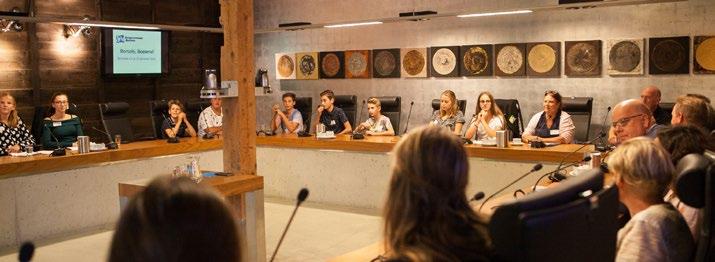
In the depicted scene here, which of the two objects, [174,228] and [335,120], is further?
[335,120]

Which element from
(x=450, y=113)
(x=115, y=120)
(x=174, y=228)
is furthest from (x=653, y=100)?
(x=174, y=228)

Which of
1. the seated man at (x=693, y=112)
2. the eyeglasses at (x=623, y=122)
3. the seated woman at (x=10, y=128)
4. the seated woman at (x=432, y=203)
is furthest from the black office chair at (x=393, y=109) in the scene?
the seated woman at (x=432, y=203)

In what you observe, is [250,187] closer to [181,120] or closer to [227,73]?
[227,73]

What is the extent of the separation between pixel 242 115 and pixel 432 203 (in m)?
3.31

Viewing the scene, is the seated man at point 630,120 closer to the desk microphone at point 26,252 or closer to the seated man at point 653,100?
the seated man at point 653,100

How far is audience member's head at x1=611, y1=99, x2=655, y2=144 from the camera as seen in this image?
400 centimetres

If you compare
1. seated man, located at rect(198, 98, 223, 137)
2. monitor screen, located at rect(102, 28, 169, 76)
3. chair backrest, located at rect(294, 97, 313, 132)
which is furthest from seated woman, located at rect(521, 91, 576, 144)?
monitor screen, located at rect(102, 28, 169, 76)

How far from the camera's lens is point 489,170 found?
20.8ft

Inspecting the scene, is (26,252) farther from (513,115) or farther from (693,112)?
(513,115)

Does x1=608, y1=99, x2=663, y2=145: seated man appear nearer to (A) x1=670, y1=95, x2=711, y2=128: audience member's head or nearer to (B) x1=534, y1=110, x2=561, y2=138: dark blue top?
(A) x1=670, y1=95, x2=711, y2=128: audience member's head

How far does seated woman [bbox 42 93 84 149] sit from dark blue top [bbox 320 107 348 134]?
2.61 metres

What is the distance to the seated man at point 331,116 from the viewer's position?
8320 millimetres

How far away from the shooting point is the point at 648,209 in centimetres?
228

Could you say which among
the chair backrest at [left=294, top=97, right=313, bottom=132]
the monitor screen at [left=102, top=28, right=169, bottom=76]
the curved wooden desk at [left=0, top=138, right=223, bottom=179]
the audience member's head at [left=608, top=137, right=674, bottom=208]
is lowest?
the curved wooden desk at [left=0, top=138, right=223, bottom=179]
